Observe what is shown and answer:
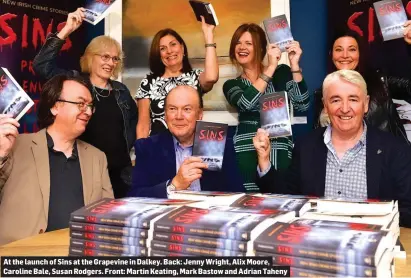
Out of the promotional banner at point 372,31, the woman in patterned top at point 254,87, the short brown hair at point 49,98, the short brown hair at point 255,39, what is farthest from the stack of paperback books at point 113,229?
the promotional banner at point 372,31

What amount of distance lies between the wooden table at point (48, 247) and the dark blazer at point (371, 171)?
25cm

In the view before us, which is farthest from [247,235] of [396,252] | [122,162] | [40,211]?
[122,162]

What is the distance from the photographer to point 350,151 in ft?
7.68

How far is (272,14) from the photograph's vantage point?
14.4 ft

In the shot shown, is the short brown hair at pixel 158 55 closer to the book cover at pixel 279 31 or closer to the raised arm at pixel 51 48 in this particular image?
the raised arm at pixel 51 48

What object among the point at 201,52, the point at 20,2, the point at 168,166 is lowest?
the point at 168,166

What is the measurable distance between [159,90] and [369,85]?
5.00 ft

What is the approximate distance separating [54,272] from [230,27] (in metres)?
3.63

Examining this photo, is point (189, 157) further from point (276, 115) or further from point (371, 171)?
point (371, 171)

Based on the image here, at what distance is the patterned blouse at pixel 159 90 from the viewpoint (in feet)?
11.3

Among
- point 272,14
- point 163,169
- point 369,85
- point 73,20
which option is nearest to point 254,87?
point 369,85

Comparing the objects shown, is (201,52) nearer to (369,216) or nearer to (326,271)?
(369,216)

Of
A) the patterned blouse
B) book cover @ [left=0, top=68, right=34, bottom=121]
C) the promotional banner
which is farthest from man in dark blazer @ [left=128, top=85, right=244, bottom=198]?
the promotional banner

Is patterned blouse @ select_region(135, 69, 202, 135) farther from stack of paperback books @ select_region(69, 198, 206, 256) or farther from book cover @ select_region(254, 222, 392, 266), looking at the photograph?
book cover @ select_region(254, 222, 392, 266)
